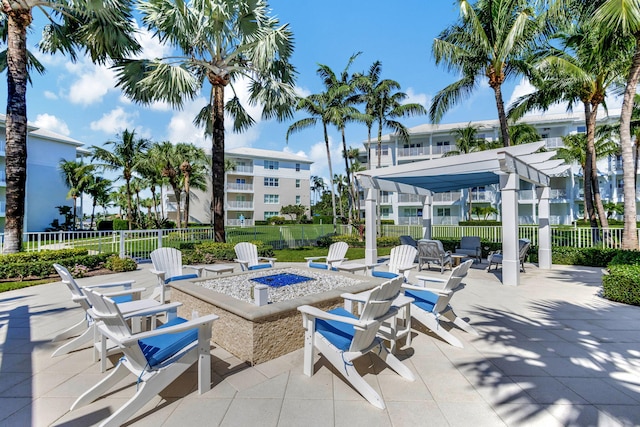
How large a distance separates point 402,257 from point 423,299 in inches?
103

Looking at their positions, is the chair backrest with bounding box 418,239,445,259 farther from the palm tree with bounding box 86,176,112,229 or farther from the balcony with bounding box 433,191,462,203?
the palm tree with bounding box 86,176,112,229

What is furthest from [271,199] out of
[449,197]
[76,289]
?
[76,289]

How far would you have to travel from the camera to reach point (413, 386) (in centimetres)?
275

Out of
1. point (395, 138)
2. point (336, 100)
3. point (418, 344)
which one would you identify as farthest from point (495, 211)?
point (418, 344)

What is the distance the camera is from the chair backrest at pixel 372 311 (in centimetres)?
262

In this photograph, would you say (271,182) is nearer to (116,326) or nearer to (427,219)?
(427,219)

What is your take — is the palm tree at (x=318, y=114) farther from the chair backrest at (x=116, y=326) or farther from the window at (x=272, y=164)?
the window at (x=272, y=164)

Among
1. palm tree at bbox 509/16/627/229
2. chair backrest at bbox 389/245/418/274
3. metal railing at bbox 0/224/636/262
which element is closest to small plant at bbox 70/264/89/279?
metal railing at bbox 0/224/636/262

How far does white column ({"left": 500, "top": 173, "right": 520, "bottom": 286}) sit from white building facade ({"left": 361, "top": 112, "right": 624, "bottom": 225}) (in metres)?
19.8

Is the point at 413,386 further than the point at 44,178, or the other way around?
the point at 44,178

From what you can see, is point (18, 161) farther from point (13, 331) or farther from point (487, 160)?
point (487, 160)

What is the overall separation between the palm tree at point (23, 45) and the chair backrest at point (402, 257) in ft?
32.1

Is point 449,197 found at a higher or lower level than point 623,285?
higher

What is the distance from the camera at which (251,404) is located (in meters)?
2.46
